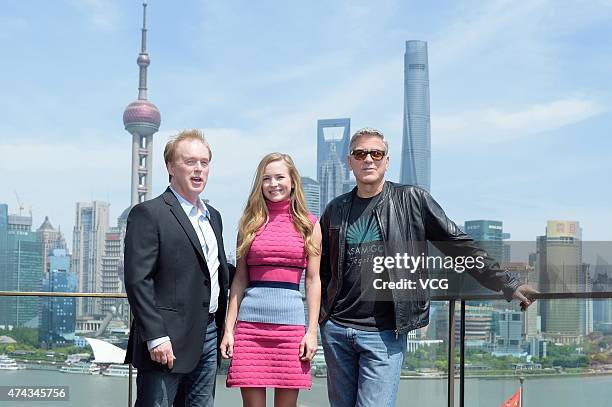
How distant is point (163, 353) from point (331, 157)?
544 ft

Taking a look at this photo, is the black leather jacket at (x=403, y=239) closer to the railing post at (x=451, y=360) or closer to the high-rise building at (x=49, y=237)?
the railing post at (x=451, y=360)

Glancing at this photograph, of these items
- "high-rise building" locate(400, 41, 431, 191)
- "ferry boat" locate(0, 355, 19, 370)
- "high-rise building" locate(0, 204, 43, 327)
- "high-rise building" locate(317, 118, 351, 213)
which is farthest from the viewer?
"high-rise building" locate(400, 41, 431, 191)

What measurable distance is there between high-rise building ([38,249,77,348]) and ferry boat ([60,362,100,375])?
732 centimetres

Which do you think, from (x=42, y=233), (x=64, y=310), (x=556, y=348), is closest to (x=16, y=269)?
(x=42, y=233)

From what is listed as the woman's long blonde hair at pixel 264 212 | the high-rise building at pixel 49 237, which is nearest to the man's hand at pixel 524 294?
the woman's long blonde hair at pixel 264 212

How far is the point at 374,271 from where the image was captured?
8.64 ft

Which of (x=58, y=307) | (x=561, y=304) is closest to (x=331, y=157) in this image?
(x=58, y=307)

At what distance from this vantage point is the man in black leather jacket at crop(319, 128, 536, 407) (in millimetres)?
2637

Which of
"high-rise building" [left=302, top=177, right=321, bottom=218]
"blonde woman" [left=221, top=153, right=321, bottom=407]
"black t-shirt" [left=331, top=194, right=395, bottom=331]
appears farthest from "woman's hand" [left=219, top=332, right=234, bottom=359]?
"high-rise building" [left=302, top=177, right=321, bottom=218]

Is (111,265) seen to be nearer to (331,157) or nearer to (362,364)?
(331,157)

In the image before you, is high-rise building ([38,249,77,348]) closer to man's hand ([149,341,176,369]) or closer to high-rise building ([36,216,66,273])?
high-rise building ([36,216,66,273])

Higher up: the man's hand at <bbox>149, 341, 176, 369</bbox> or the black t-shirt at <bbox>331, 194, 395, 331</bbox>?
the black t-shirt at <bbox>331, 194, 395, 331</bbox>

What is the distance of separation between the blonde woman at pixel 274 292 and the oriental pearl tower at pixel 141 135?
125 m

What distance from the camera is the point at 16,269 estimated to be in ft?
414
